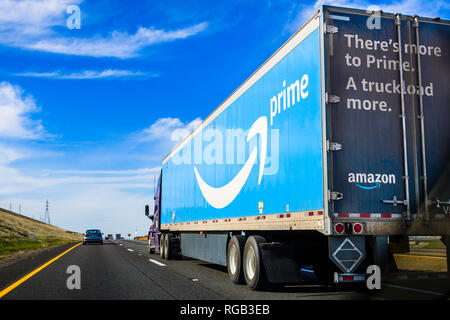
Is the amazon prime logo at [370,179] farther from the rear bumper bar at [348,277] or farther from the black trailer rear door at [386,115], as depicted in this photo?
the rear bumper bar at [348,277]

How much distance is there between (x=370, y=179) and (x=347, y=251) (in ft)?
3.91

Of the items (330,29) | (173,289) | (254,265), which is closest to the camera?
(330,29)

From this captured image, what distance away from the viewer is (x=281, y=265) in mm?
8773

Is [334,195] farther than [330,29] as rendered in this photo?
No

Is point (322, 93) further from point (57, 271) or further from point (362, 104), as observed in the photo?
point (57, 271)

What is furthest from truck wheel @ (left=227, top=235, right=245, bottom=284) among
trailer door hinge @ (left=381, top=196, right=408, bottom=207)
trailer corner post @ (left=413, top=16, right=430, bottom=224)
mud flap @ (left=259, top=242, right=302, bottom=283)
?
trailer corner post @ (left=413, top=16, right=430, bottom=224)

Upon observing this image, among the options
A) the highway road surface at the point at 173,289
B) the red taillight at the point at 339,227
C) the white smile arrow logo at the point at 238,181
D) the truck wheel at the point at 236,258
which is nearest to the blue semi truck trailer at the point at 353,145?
the red taillight at the point at 339,227

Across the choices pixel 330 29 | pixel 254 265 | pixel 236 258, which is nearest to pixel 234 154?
pixel 236 258

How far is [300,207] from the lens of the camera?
8.09m

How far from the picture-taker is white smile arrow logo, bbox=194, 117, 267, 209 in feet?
32.2

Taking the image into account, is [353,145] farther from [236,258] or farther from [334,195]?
[236,258]

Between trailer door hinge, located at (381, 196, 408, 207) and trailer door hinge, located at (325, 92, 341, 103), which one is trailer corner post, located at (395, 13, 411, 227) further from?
trailer door hinge, located at (325, 92, 341, 103)

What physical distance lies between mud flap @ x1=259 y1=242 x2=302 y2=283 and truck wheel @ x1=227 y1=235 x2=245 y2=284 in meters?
1.35
